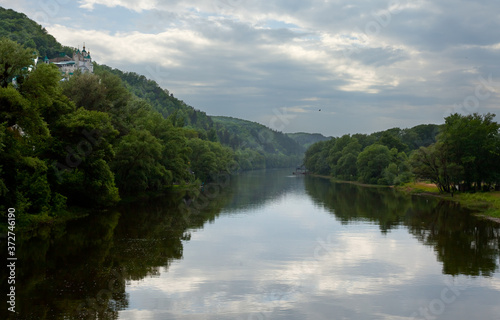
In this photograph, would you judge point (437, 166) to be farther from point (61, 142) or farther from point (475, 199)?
point (61, 142)

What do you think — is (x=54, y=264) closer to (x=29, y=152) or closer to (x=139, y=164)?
(x=29, y=152)

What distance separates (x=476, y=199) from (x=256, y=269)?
5561 cm

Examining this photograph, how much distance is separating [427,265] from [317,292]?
10541 millimetres

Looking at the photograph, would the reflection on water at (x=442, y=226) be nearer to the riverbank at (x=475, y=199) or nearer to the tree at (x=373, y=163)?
the riverbank at (x=475, y=199)

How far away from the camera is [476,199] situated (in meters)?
71.9

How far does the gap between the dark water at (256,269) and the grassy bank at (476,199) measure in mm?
9729

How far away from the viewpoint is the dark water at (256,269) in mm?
21312

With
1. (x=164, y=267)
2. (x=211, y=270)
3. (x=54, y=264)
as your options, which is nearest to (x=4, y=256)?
(x=54, y=264)

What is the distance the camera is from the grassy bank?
5903 cm

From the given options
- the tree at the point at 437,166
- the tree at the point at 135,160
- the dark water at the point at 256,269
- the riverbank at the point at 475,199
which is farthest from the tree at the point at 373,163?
the dark water at the point at 256,269

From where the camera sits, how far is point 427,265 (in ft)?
101

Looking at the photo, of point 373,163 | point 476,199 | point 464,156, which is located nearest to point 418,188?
point 464,156

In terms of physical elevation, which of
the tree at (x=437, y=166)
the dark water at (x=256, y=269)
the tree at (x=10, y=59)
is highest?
the tree at (x=10, y=59)

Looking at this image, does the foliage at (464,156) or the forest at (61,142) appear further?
the foliage at (464,156)
